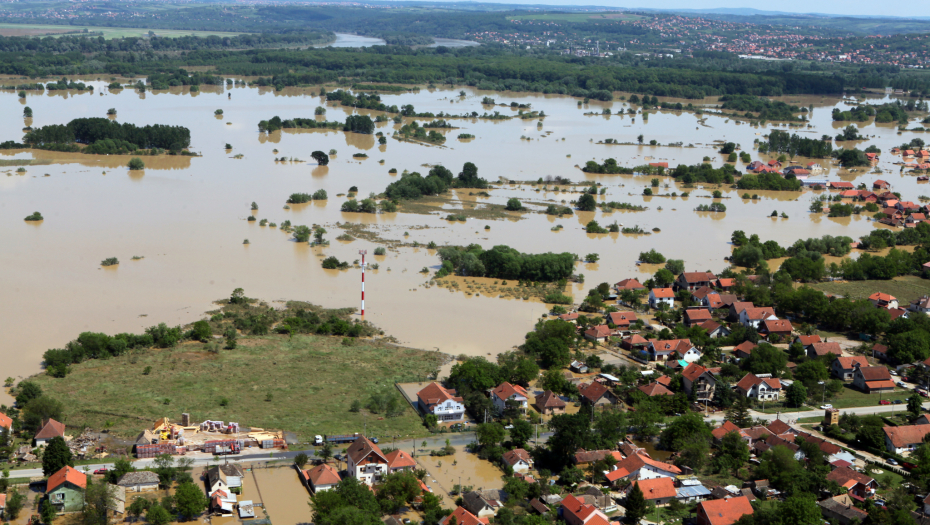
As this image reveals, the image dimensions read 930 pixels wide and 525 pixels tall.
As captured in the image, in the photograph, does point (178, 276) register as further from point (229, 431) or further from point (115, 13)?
point (115, 13)

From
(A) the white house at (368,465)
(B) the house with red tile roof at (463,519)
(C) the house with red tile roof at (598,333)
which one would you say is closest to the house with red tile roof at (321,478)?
(A) the white house at (368,465)

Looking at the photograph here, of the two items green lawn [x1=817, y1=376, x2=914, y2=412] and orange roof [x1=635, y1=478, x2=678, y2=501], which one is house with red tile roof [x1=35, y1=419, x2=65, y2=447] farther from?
green lawn [x1=817, y1=376, x2=914, y2=412]

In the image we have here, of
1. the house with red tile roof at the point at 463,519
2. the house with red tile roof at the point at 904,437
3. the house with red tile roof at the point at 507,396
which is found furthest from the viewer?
the house with red tile roof at the point at 507,396

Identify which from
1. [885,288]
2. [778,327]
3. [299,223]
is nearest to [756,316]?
[778,327]

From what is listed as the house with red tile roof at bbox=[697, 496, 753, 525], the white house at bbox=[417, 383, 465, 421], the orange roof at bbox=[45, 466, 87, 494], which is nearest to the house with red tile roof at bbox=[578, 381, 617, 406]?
the white house at bbox=[417, 383, 465, 421]

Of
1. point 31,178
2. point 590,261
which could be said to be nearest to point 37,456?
point 590,261

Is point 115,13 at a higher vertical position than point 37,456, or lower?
higher

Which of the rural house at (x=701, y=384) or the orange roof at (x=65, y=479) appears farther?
the rural house at (x=701, y=384)

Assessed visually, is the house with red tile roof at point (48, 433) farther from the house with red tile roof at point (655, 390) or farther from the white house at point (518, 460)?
the house with red tile roof at point (655, 390)
